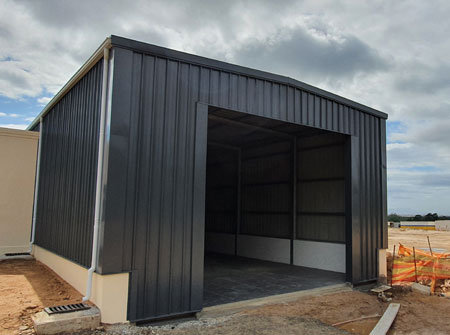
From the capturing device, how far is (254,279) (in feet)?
30.7

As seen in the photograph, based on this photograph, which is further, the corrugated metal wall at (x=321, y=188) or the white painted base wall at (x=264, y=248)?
the white painted base wall at (x=264, y=248)

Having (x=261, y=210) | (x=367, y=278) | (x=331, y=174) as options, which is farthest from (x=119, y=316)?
(x=261, y=210)

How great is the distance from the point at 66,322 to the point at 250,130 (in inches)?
302

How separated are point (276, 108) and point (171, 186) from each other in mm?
2962

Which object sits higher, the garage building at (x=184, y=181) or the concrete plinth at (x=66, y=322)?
the garage building at (x=184, y=181)

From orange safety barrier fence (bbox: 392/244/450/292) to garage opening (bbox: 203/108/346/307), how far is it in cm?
144

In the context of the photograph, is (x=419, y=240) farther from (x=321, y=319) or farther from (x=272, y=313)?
(x=272, y=313)

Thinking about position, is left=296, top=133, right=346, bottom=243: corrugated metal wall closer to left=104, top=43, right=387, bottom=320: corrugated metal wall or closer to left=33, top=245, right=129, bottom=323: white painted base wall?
left=104, top=43, right=387, bottom=320: corrugated metal wall

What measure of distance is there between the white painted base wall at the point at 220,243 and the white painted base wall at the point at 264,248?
0.51m

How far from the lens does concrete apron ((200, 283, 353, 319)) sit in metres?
6.49

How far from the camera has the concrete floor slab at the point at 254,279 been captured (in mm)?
7637

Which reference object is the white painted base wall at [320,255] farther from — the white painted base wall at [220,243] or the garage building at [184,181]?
the white painted base wall at [220,243]

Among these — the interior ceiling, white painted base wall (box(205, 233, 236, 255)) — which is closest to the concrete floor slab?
white painted base wall (box(205, 233, 236, 255))

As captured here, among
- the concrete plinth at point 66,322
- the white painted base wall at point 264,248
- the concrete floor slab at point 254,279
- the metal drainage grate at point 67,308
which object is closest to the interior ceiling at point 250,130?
the white painted base wall at point 264,248
